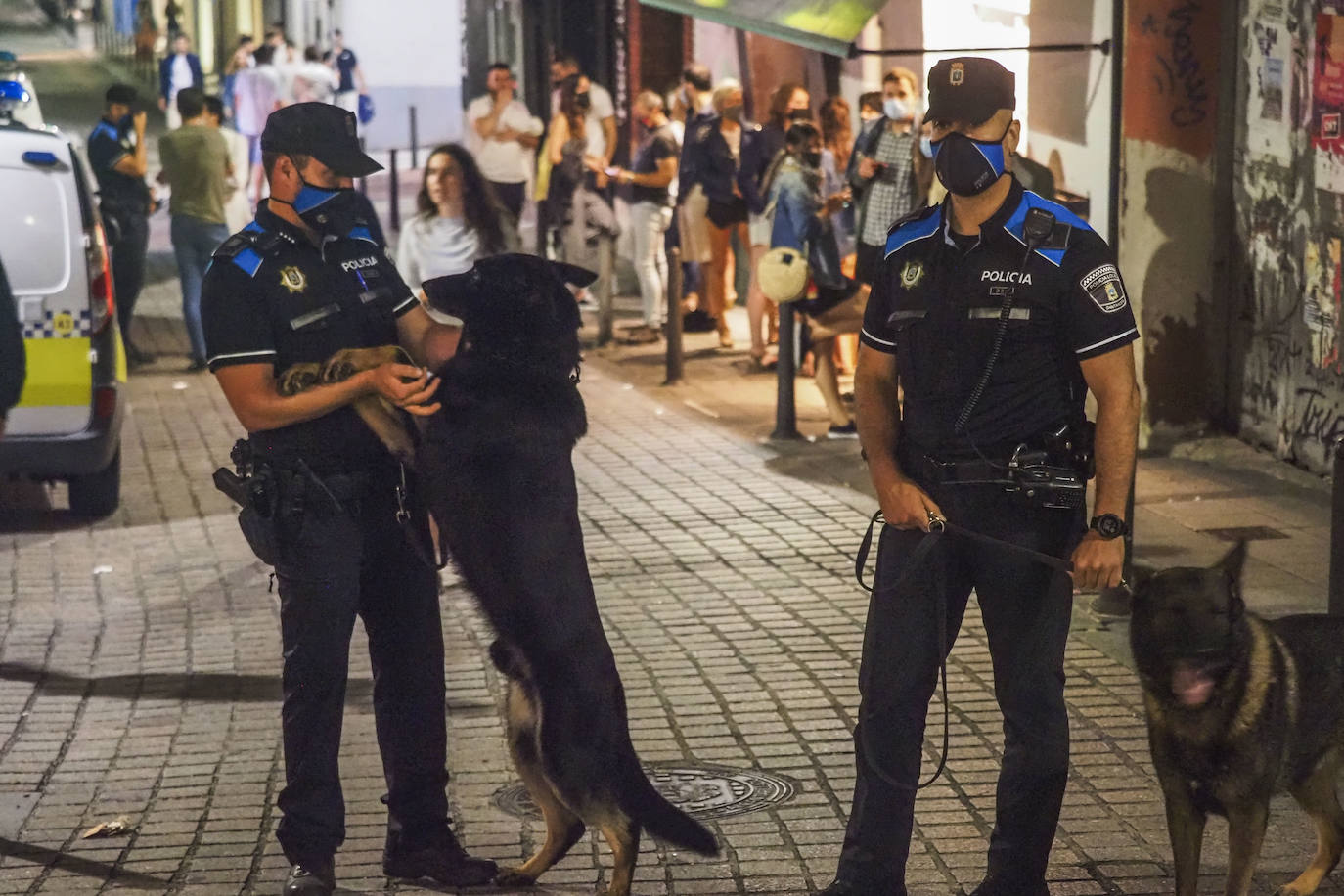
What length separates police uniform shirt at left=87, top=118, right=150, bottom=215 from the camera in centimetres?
1527

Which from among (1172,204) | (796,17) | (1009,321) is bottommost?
(1009,321)

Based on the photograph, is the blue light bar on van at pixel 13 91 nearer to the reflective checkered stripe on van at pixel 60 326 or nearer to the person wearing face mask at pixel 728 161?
the reflective checkered stripe on van at pixel 60 326

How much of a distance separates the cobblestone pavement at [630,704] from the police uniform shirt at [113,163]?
15.7ft

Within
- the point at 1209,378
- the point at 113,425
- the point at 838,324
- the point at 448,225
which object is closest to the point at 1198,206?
the point at 1209,378

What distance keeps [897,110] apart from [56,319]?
5.71 m

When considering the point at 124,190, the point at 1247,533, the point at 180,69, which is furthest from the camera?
the point at 180,69

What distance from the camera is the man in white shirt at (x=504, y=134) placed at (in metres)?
17.1

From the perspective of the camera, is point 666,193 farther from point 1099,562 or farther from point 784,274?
point 1099,562

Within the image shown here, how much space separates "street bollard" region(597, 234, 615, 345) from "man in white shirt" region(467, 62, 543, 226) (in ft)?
5.31

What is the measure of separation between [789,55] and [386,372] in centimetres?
1376

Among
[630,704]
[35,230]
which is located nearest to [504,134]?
[35,230]

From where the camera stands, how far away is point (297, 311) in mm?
4914

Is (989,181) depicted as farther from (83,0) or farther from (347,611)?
(83,0)

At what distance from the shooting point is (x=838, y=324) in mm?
11578
